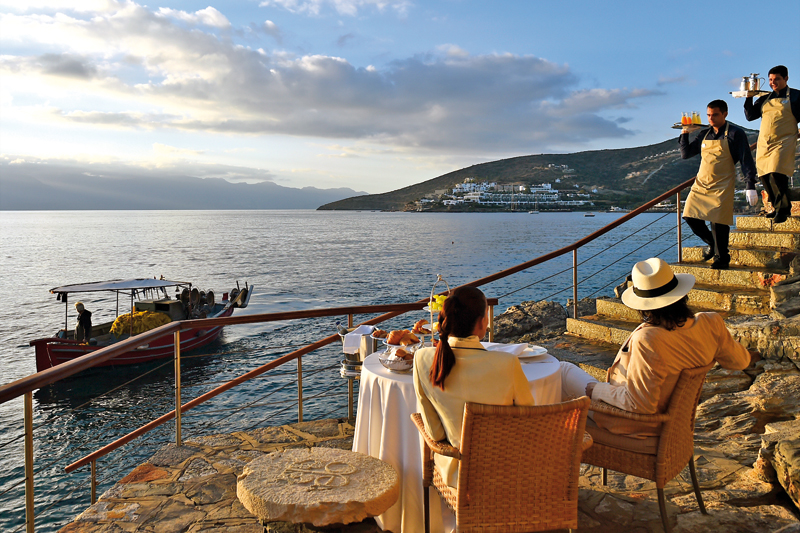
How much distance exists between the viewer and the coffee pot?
19.7 feet

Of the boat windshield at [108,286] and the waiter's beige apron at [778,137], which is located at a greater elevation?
the waiter's beige apron at [778,137]

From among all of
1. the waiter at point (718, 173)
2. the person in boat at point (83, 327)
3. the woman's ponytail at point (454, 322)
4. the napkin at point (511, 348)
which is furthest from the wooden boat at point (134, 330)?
the woman's ponytail at point (454, 322)

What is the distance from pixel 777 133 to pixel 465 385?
597 cm

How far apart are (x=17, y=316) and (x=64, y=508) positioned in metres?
23.0

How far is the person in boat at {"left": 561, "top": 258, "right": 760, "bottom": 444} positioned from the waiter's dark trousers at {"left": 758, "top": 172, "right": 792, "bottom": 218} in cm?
455

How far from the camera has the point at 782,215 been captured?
21.2 feet

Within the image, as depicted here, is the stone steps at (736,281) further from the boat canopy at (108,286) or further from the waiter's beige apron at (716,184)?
the boat canopy at (108,286)

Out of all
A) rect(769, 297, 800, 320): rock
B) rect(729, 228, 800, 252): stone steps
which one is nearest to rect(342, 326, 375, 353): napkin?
rect(769, 297, 800, 320): rock

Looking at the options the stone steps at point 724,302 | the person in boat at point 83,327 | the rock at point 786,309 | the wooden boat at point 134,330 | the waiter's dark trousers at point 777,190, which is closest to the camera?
→ the rock at point 786,309

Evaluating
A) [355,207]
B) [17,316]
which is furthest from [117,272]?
[355,207]

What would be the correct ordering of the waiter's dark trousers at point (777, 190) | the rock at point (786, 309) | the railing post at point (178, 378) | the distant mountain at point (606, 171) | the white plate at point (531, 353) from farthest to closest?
the distant mountain at point (606, 171), the waiter's dark trousers at point (777, 190), the rock at point (786, 309), the railing post at point (178, 378), the white plate at point (531, 353)

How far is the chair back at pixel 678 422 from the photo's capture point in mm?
Answer: 2527

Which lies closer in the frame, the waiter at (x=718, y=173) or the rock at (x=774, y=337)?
the rock at (x=774, y=337)

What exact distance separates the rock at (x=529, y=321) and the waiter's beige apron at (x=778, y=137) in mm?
9826
